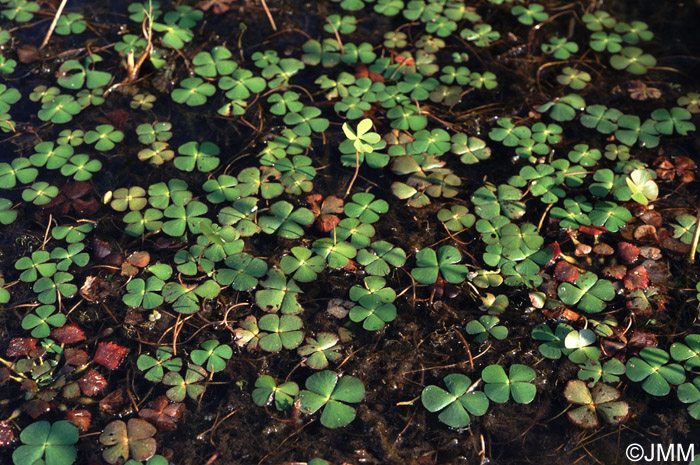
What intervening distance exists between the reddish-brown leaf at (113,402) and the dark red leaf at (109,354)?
0.37 feet

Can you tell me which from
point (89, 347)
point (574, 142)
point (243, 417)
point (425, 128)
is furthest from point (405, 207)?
point (89, 347)

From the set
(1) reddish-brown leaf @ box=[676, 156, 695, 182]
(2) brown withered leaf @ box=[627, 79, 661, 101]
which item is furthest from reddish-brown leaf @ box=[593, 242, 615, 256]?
(2) brown withered leaf @ box=[627, 79, 661, 101]

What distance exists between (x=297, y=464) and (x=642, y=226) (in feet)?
6.16

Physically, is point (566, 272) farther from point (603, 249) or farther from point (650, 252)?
point (650, 252)

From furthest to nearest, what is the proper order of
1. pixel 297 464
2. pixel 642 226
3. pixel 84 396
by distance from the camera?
pixel 642 226 → pixel 84 396 → pixel 297 464

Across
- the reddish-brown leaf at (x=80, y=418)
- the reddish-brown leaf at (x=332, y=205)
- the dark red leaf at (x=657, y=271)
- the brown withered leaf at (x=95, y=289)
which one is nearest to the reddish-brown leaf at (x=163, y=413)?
the reddish-brown leaf at (x=80, y=418)

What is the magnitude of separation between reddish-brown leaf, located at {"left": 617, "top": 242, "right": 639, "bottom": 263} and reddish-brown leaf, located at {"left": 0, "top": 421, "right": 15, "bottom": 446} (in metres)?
2.56

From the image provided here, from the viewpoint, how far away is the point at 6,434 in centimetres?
225

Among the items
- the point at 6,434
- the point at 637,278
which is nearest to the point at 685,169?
the point at 637,278

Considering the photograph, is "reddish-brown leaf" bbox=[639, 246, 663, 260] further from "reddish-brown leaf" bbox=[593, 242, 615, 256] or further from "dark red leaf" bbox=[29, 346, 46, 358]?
"dark red leaf" bbox=[29, 346, 46, 358]

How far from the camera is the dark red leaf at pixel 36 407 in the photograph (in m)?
2.31

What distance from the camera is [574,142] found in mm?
3277

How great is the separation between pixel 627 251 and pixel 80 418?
236cm

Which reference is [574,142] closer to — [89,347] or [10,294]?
[89,347]
